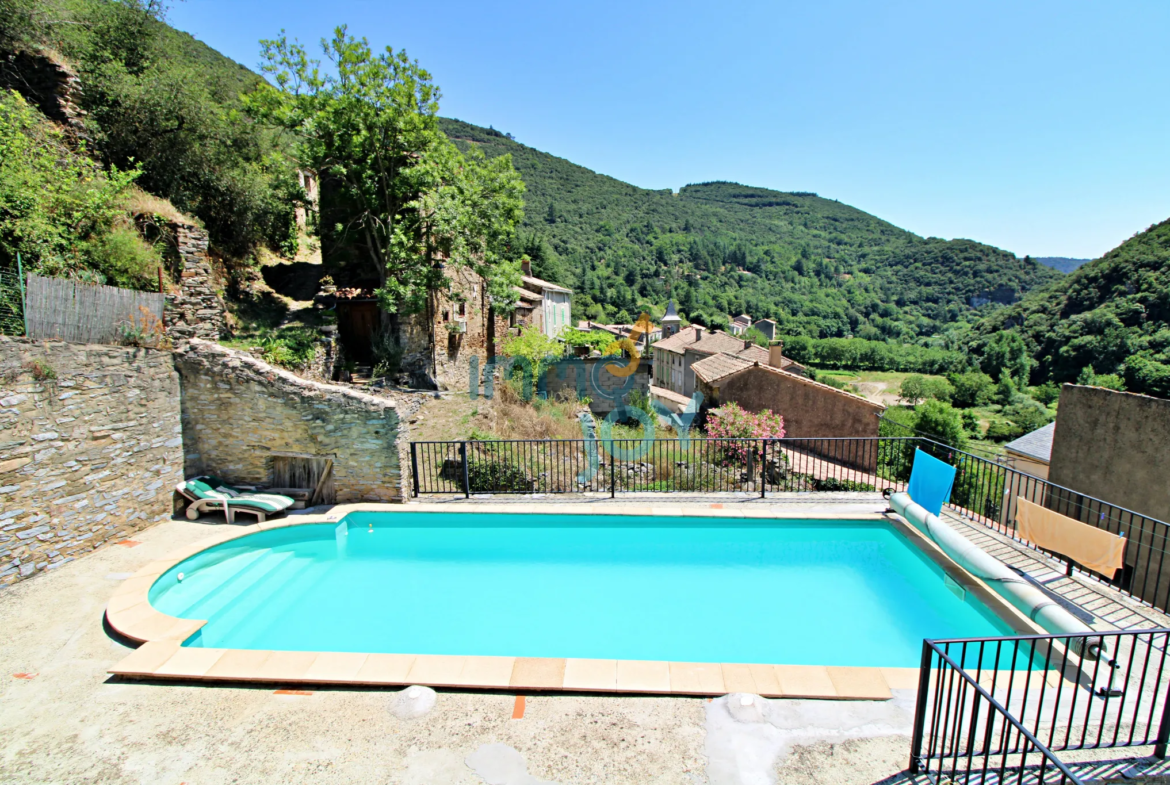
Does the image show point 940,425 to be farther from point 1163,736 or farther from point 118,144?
point 118,144

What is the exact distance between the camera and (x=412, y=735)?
394 cm

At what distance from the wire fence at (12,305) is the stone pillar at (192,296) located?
208 cm

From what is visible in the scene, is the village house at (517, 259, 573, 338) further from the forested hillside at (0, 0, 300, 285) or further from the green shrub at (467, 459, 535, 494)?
the green shrub at (467, 459, 535, 494)

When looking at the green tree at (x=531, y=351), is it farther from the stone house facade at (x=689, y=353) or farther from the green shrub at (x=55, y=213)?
the green shrub at (x=55, y=213)

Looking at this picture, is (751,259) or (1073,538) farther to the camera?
(751,259)

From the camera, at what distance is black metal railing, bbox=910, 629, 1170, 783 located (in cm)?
321

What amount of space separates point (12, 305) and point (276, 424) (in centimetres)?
331

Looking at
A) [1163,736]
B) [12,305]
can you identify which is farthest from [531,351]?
[1163,736]

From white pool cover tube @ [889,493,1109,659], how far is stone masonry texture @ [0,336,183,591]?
1067 cm

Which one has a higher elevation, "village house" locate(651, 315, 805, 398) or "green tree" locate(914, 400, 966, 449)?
"village house" locate(651, 315, 805, 398)

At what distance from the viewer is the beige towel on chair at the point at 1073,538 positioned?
5.51 meters

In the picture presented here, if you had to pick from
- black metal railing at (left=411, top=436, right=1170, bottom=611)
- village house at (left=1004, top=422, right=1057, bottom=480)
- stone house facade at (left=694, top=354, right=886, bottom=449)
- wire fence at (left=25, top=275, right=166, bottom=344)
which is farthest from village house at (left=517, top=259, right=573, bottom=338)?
wire fence at (left=25, top=275, right=166, bottom=344)

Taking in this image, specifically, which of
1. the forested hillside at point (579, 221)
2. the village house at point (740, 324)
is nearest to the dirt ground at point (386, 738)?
the forested hillside at point (579, 221)

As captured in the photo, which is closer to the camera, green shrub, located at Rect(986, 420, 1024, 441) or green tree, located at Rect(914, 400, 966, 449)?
green tree, located at Rect(914, 400, 966, 449)
